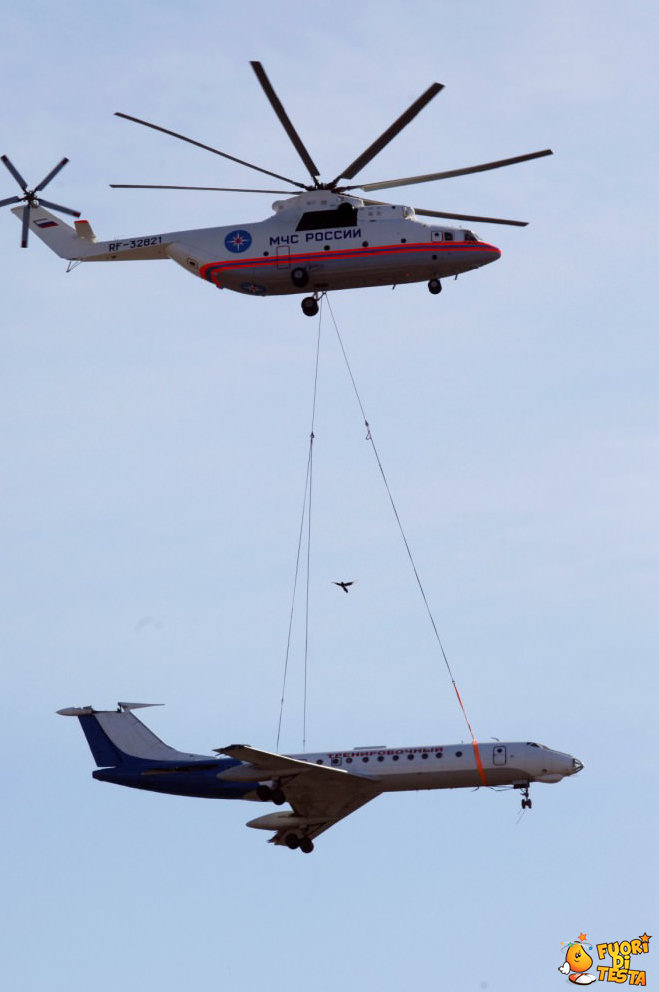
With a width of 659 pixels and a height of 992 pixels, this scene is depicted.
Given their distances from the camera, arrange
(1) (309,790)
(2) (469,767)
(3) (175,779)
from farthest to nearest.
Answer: (3) (175,779) → (1) (309,790) → (2) (469,767)

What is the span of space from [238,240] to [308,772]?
53.8 ft

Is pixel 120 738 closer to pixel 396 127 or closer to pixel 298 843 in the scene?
pixel 298 843

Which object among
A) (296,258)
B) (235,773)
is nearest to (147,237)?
(296,258)

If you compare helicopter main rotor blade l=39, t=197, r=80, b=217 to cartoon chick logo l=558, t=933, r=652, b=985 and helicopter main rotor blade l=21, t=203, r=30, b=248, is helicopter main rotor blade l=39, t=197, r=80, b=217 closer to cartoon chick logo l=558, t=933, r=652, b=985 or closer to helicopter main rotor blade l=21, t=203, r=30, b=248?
helicopter main rotor blade l=21, t=203, r=30, b=248

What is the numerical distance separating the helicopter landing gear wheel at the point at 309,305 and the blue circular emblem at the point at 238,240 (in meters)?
2.25

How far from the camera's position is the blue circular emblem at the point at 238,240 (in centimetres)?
4947

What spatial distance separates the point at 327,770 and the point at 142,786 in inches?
280

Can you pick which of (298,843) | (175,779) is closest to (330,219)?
(175,779)

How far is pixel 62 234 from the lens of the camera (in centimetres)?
5403

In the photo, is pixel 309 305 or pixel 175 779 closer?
pixel 309 305

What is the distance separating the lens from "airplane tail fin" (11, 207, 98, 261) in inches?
2098

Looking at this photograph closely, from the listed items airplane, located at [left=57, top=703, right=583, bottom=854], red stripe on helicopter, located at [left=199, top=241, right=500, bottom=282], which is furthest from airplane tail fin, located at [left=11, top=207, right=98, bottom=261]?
airplane, located at [left=57, top=703, right=583, bottom=854]

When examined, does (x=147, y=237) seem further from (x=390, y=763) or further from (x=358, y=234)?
(x=390, y=763)

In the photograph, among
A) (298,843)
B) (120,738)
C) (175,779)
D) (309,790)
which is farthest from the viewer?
(120,738)
